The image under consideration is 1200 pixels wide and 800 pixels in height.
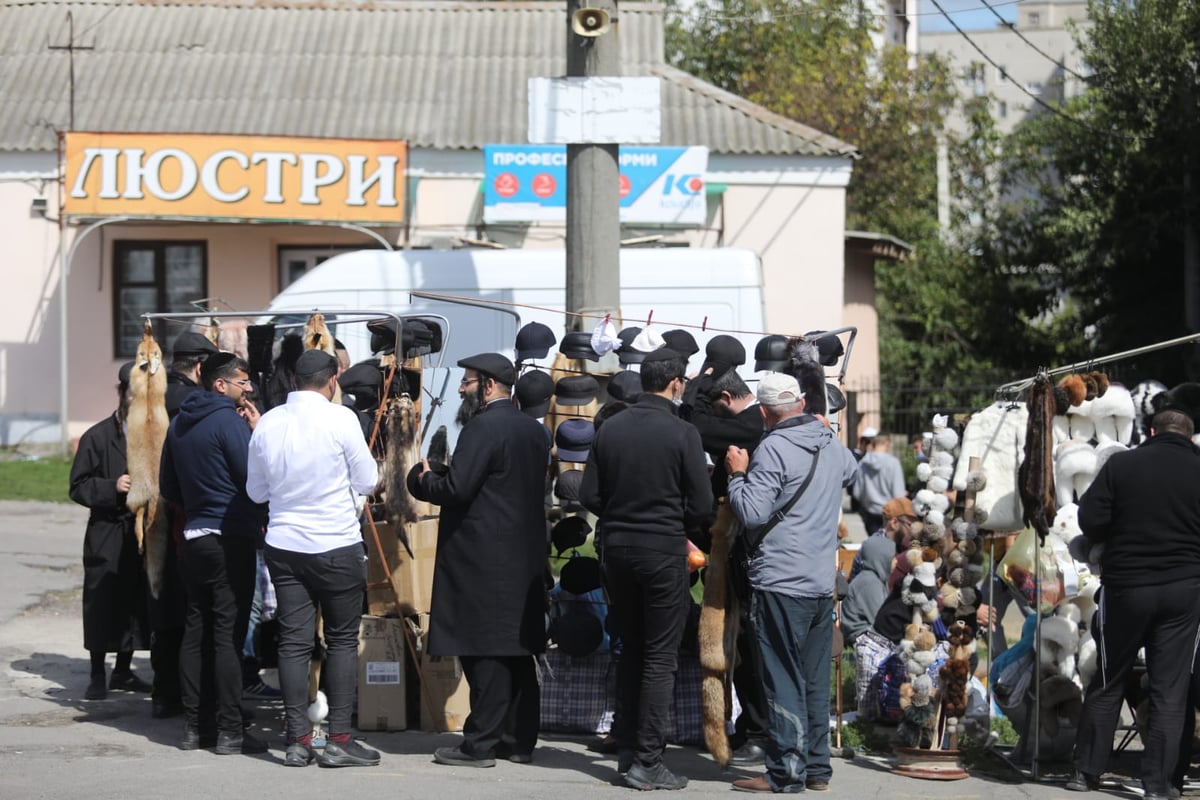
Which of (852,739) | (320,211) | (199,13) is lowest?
(852,739)

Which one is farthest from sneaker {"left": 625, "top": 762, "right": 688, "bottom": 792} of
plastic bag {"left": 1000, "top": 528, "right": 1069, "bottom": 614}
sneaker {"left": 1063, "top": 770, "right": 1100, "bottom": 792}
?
plastic bag {"left": 1000, "top": 528, "right": 1069, "bottom": 614}

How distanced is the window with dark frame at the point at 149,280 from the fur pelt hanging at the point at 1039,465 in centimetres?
1558

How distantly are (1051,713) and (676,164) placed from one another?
12.6 m

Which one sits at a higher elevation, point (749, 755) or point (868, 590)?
point (868, 590)

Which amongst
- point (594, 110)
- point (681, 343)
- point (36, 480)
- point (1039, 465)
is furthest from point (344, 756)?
point (36, 480)

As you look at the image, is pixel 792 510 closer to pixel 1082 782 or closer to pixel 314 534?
pixel 1082 782

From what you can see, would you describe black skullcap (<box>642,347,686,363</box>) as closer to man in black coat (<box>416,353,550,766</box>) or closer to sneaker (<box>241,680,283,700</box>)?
man in black coat (<box>416,353,550,766</box>)

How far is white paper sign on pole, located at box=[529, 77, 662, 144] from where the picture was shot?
9.76m

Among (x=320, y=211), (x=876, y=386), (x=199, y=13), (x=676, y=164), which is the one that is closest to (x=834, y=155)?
(x=676, y=164)

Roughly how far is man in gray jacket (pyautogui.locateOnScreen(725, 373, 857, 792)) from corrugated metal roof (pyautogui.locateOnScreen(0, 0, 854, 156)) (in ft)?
45.3

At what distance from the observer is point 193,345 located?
823 centimetres

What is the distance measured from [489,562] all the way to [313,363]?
1.23 metres

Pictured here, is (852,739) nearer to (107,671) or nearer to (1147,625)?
(1147,625)

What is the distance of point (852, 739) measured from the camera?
784 cm
